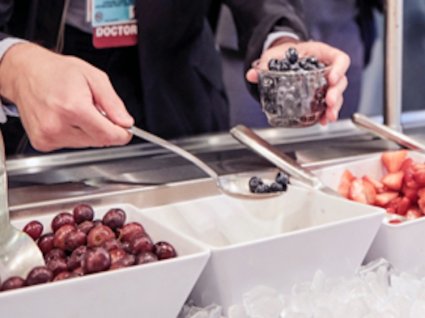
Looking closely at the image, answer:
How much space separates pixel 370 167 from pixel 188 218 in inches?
13.9

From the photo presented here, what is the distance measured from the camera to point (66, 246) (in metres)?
0.85

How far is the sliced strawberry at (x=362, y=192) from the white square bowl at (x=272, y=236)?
0.11 meters

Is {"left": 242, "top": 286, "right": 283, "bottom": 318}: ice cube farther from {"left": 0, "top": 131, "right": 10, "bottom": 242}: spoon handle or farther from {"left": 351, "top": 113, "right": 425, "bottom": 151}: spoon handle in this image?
{"left": 351, "top": 113, "right": 425, "bottom": 151}: spoon handle

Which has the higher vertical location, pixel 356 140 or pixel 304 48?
pixel 304 48

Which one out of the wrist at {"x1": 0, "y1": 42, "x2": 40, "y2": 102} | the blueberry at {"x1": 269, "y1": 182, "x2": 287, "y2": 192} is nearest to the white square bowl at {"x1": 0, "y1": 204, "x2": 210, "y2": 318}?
the blueberry at {"x1": 269, "y1": 182, "x2": 287, "y2": 192}

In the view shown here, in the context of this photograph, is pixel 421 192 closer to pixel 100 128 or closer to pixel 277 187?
pixel 277 187

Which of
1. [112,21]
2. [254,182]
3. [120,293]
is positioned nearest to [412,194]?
[254,182]

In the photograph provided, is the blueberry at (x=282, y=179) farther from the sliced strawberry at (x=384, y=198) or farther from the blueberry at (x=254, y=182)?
the sliced strawberry at (x=384, y=198)

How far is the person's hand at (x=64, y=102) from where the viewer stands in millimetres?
914

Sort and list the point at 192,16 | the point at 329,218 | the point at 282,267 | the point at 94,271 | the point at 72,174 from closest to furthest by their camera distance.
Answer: the point at 94,271 → the point at 282,267 → the point at 329,218 → the point at 72,174 → the point at 192,16

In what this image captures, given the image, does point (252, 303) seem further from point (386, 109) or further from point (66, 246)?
point (386, 109)

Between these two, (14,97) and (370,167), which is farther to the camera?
(370,167)

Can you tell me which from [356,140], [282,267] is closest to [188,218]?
[282,267]

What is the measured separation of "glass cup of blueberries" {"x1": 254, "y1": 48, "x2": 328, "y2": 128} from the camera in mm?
1141
